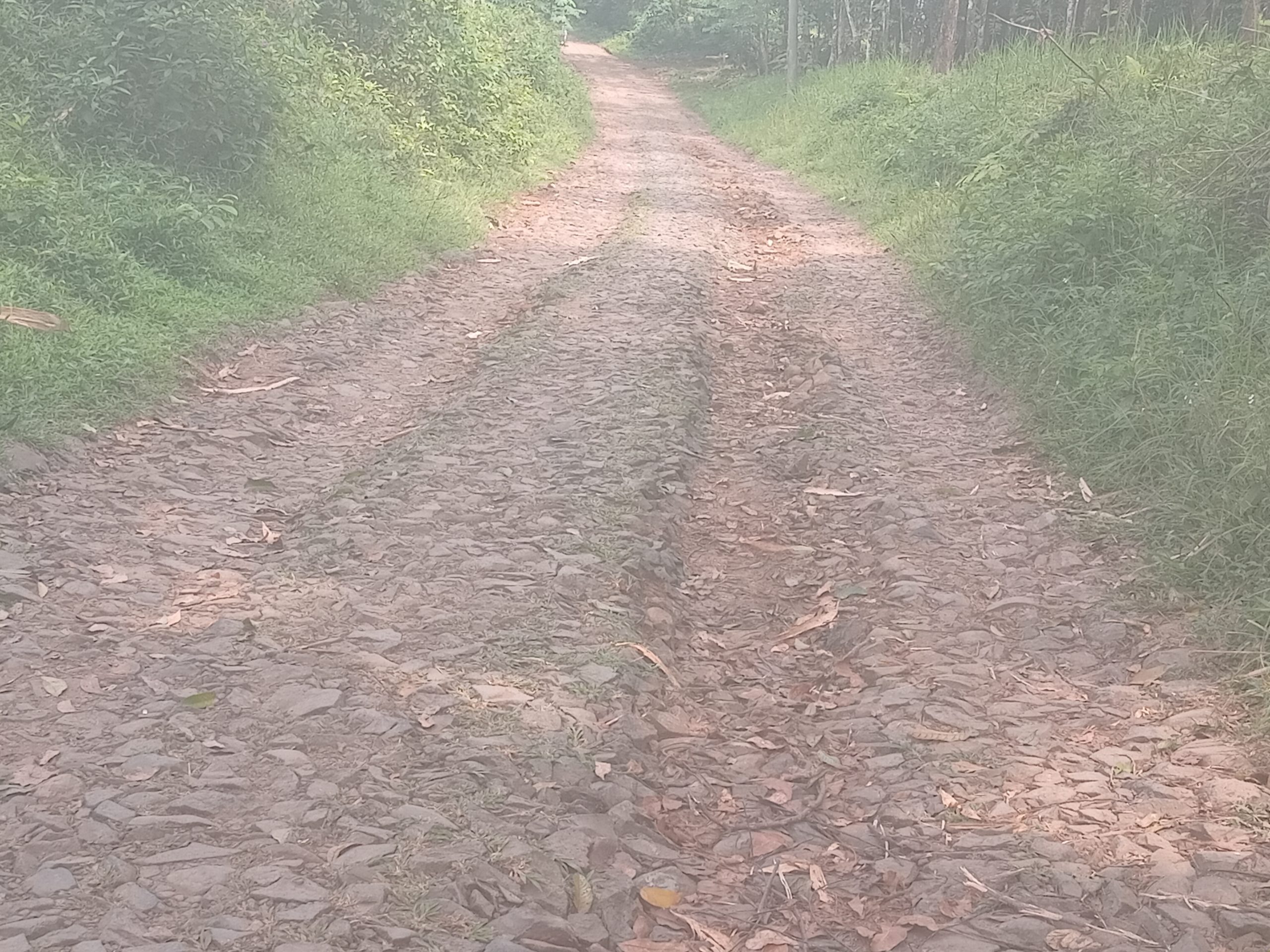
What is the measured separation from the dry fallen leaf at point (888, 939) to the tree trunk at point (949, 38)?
1630 centimetres

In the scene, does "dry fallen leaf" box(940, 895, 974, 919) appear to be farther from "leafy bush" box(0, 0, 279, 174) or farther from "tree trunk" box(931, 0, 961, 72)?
"tree trunk" box(931, 0, 961, 72)

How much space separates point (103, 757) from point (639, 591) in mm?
1950

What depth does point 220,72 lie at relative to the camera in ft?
31.0

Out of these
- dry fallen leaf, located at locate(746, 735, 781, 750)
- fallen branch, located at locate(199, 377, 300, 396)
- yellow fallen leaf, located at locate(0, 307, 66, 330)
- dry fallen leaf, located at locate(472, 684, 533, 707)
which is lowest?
dry fallen leaf, located at locate(746, 735, 781, 750)

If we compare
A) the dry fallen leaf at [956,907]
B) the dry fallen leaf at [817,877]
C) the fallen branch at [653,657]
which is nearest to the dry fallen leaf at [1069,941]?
the dry fallen leaf at [956,907]

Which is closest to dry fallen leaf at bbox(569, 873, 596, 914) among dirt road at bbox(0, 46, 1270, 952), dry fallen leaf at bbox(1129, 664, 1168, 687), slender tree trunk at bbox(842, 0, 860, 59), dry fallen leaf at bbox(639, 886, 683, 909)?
dirt road at bbox(0, 46, 1270, 952)

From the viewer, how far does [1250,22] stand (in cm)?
1052

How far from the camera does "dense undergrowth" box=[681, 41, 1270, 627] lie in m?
4.85

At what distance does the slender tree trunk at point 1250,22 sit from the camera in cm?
957

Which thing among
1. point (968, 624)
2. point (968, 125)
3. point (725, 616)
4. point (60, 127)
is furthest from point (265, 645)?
point (968, 125)

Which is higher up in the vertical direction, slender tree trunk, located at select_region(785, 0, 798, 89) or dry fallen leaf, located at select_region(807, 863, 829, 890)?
slender tree trunk, located at select_region(785, 0, 798, 89)

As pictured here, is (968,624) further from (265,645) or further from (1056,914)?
(265,645)

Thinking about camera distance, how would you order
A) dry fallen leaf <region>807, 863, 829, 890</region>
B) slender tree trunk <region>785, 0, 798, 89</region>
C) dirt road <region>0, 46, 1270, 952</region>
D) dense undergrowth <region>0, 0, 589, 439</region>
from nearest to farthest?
dirt road <region>0, 46, 1270, 952</region>, dry fallen leaf <region>807, 863, 829, 890</region>, dense undergrowth <region>0, 0, 589, 439</region>, slender tree trunk <region>785, 0, 798, 89</region>

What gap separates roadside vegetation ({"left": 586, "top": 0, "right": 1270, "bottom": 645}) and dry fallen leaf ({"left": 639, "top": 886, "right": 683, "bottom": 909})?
225cm
